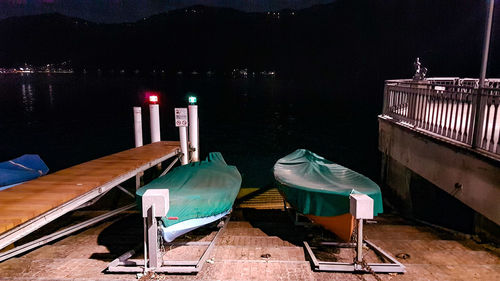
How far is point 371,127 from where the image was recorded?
44.2 m

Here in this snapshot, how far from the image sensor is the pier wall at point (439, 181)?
25.4 feet

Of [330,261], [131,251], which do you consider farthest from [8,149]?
[330,261]

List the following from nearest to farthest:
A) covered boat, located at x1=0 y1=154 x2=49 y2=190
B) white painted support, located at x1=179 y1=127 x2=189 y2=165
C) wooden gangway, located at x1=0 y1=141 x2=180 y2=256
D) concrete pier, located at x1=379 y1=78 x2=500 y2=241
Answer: wooden gangway, located at x1=0 y1=141 x2=180 y2=256 → concrete pier, located at x1=379 y1=78 x2=500 y2=241 → covered boat, located at x1=0 y1=154 x2=49 y2=190 → white painted support, located at x1=179 y1=127 x2=189 y2=165

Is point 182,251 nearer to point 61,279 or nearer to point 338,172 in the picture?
point 61,279

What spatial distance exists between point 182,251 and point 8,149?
3167cm

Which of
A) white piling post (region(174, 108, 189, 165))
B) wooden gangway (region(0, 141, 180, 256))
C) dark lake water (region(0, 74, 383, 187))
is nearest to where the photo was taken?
wooden gangway (region(0, 141, 180, 256))

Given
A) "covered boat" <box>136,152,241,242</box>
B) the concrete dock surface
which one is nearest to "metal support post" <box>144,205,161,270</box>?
the concrete dock surface

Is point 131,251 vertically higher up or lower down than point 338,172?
lower down

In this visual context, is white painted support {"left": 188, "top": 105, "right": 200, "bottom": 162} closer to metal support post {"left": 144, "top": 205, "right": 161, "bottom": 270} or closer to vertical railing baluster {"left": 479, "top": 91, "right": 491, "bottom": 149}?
metal support post {"left": 144, "top": 205, "right": 161, "bottom": 270}

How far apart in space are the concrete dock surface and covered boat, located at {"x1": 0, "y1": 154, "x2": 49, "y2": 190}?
11.0 ft

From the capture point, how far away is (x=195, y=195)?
7.90 metres

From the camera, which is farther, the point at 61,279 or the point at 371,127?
the point at 371,127

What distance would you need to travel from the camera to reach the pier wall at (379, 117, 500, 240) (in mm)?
7730

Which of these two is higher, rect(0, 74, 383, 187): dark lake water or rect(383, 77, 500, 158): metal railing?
rect(383, 77, 500, 158): metal railing
